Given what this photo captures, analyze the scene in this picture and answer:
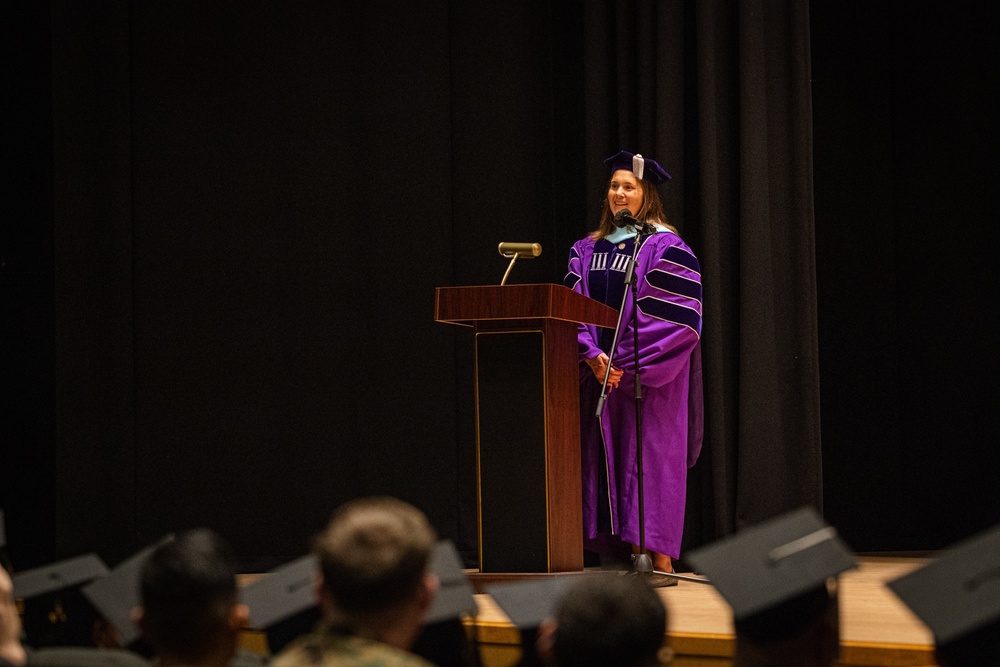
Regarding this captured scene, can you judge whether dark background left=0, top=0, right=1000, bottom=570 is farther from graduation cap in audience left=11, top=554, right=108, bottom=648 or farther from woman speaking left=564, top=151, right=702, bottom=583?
graduation cap in audience left=11, top=554, right=108, bottom=648

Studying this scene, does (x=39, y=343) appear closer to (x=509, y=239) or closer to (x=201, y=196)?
(x=201, y=196)

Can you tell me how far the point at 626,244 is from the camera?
4.88 m

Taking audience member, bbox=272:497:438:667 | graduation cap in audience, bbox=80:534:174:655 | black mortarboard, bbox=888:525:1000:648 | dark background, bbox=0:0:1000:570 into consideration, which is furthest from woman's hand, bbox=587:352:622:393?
audience member, bbox=272:497:438:667

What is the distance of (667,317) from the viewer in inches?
187

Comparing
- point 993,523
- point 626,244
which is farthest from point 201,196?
point 993,523

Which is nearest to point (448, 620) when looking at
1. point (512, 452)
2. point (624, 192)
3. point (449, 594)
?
point (449, 594)

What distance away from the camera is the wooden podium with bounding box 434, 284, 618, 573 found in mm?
4059

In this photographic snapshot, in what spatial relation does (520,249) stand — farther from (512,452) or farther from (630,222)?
(512,452)

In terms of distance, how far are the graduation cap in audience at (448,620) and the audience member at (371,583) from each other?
31.7 inches

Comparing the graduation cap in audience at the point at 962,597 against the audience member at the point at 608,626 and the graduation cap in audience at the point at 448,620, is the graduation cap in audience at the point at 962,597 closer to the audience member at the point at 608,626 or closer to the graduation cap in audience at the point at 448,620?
the audience member at the point at 608,626

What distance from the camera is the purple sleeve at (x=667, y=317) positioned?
15.5 ft

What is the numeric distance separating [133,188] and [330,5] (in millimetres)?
1425

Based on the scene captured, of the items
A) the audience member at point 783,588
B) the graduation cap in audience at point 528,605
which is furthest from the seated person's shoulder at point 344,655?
the graduation cap in audience at point 528,605

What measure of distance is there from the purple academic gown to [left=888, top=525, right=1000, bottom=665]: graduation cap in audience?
107 inches
